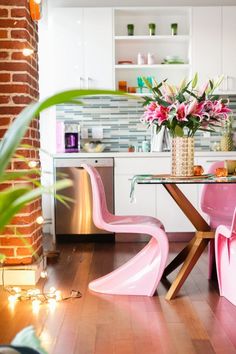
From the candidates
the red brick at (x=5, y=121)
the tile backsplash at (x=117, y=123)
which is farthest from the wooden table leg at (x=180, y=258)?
the tile backsplash at (x=117, y=123)

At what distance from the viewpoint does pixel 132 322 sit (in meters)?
2.59

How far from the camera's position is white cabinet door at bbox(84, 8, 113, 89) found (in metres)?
5.29

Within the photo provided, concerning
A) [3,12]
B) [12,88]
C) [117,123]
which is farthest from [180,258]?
[117,123]

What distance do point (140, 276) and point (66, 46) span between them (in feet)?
10.1

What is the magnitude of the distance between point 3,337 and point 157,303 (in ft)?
3.22

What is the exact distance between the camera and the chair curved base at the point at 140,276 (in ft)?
10.2

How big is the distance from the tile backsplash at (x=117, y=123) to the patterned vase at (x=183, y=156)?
2.56 metres

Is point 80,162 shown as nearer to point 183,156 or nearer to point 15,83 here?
point 15,83

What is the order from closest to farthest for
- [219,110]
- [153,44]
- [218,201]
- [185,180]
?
1. [185,180]
2. [219,110]
3. [218,201]
4. [153,44]

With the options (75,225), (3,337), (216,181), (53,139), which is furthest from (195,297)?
(53,139)

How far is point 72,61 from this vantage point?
17.5 ft

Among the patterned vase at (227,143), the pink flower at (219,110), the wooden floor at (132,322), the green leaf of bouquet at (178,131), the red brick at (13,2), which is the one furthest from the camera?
the patterned vase at (227,143)

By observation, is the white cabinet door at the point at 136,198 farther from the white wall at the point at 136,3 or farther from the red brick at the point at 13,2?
the red brick at the point at 13,2

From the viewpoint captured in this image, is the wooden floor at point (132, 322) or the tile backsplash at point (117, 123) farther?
the tile backsplash at point (117, 123)
